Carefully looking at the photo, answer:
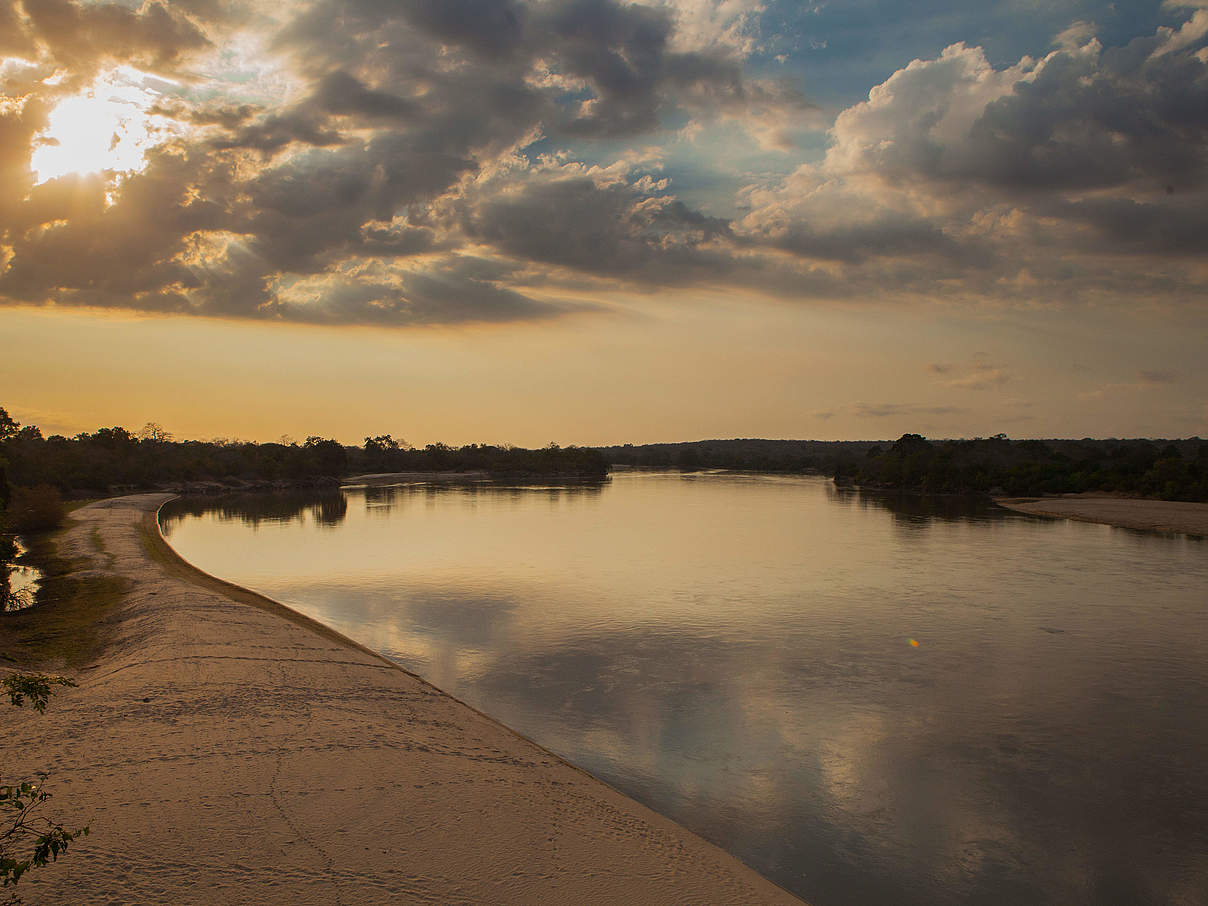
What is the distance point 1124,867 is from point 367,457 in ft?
589

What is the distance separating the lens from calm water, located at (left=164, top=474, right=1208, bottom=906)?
9711mm

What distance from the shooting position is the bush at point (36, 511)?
3925 centimetres

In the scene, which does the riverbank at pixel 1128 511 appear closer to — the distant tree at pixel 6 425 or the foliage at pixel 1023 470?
the foliage at pixel 1023 470

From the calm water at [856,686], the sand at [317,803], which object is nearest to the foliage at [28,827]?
the sand at [317,803]

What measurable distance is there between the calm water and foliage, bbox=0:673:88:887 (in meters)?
6.86

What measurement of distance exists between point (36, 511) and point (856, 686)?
41474 mm

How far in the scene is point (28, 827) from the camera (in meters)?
8.05

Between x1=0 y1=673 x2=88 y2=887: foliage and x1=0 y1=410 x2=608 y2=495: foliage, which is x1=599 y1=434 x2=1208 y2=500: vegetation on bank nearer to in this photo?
x1=0 y1=410 x2=608 y2=495: foliage

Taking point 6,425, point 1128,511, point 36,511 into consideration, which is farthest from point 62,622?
point 1128,511

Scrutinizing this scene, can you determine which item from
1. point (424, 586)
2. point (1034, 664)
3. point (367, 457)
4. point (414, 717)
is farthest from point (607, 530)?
point (367, 457)

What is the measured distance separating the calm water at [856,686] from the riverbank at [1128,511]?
12.5 metres

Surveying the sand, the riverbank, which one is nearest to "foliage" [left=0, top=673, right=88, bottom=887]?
the sand

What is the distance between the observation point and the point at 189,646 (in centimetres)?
1590

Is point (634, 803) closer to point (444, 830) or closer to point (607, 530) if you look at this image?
point (444, 830)
